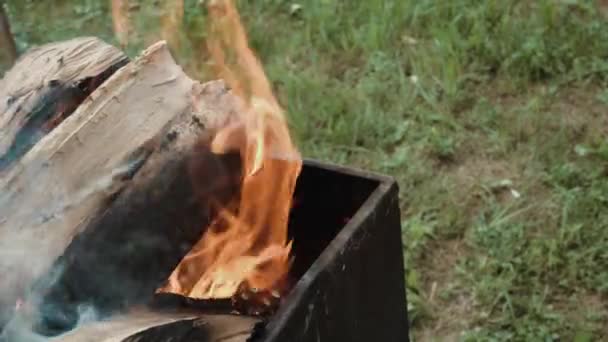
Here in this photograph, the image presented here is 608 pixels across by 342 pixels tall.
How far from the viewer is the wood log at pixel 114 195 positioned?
4.48 ft

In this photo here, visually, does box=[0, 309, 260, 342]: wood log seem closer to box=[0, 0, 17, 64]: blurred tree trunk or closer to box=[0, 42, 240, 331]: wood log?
box=[0, 42, 240, 331]: wood log

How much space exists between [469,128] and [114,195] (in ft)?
6.63

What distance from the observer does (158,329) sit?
129 centimetres

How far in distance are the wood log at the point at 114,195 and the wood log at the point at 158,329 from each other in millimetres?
49

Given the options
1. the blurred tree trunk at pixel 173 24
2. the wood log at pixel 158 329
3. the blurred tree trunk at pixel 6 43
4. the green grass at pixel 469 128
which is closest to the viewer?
the wood log at pixel 158 329

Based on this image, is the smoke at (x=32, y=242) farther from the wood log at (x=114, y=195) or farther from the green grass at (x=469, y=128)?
the green grass at (x=469, y=128)

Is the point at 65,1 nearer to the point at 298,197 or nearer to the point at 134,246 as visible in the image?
the point at 298,197

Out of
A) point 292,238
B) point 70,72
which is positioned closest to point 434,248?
point 292,238

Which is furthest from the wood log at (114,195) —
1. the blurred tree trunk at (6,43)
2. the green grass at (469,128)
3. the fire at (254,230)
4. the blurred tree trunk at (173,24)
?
the blurred tree trunk at (173,24)

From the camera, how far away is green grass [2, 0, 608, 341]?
2.55 m

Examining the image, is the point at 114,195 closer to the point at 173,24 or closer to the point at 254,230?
the point at 254,230

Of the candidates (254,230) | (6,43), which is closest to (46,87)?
(254,230)

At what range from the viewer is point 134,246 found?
1.41 m

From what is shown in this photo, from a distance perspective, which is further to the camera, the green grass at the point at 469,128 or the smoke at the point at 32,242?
the green grass at the point at 469,128
